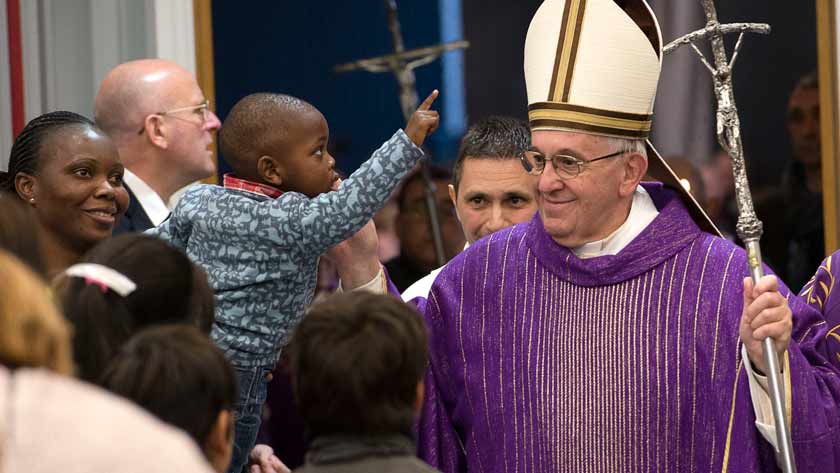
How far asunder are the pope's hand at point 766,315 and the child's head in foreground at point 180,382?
4.51 ft

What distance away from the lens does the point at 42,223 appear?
382 centimetres

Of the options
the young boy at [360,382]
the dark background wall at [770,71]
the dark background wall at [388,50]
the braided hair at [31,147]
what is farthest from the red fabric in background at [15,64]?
the dark background wall at [770,71]

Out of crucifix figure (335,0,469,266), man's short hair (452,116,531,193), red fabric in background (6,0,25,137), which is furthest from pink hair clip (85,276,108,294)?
crucifix figure (335,0,469,266)

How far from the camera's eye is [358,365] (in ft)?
8.55

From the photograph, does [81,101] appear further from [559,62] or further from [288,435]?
[559,62]

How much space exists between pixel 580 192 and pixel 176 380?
1551 millimetres

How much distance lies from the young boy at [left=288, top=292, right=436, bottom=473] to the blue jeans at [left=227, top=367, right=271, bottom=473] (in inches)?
38.8

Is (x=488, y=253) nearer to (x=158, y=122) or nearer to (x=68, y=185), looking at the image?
(x=68, y=185)

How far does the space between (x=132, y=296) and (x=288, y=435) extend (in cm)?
292

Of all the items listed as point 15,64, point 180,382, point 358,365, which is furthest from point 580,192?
point 15,64

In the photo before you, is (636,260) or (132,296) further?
(636,260)

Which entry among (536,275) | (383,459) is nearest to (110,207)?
(536,275)

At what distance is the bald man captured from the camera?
5.18m

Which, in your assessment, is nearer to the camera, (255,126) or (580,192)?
(580,192)
